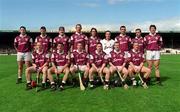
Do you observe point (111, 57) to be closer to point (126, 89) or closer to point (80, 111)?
point (126, 89)

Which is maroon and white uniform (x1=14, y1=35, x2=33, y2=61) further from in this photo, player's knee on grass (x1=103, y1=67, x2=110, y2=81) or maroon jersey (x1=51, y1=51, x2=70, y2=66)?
player's knee on grass (x1=103, y1=67, x2=110, y2=81)

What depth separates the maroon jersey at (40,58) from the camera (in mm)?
11849

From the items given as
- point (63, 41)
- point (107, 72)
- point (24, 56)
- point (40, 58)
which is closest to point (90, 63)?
point (107, 72)

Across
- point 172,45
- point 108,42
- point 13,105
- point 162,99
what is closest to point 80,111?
point 13,105

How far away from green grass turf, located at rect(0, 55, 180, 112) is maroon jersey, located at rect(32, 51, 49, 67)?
95 cm

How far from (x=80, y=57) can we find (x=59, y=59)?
69cm

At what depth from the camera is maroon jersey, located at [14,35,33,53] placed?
13.1 m

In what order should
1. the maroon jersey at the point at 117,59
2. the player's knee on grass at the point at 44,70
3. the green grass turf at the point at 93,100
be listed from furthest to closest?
the maroon jersey at the point at 117,59
the player's knee on grass at the point at 44,70
the green grass turf at the point at 93,100

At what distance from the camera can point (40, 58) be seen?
11.9 meters

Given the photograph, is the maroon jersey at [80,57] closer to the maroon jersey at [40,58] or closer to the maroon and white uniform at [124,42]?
the maroon jersey at [40,58]

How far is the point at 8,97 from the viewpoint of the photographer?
1038 centimetres

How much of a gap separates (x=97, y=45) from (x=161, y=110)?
12.7 ft

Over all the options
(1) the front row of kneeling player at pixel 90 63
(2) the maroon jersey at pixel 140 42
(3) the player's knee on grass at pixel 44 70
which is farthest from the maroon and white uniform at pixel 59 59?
(2) the maroon jersey at pixel 140 42

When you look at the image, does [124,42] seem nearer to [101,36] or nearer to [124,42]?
[124,42]
